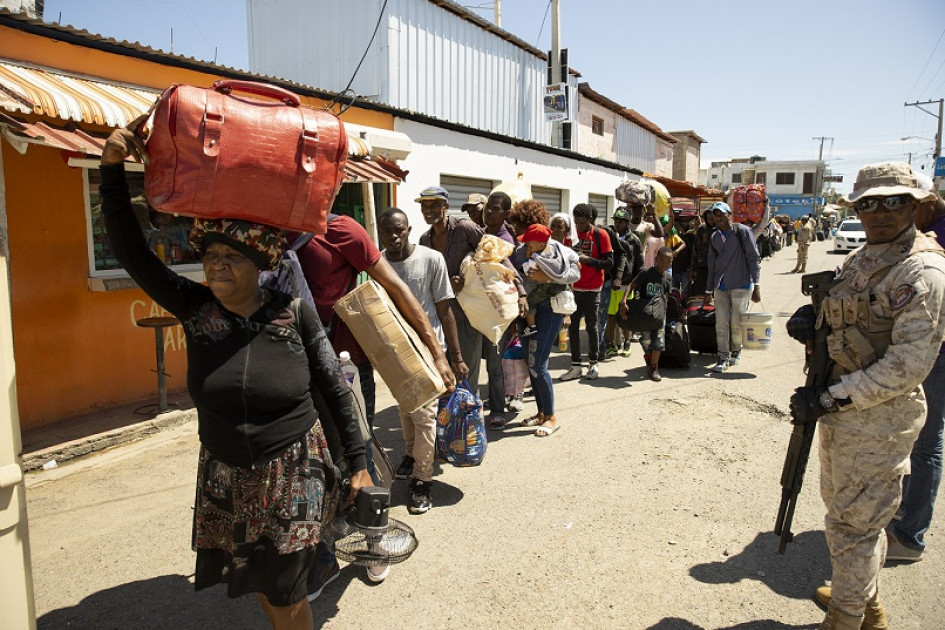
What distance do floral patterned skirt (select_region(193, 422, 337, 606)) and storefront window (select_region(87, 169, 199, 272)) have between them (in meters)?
3.72

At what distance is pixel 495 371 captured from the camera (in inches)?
211

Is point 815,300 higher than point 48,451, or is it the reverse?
point 815,300

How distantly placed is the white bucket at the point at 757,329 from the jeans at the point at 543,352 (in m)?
3.23

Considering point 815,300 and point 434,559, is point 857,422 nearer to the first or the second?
point 815,300

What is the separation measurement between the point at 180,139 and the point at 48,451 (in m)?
4.11

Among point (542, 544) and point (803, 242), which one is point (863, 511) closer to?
point (542, 544)

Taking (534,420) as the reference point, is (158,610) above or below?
below

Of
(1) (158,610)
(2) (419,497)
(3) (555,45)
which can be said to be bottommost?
(1) (158,610)

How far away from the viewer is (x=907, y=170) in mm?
2527

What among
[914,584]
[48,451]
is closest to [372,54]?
[48,451]

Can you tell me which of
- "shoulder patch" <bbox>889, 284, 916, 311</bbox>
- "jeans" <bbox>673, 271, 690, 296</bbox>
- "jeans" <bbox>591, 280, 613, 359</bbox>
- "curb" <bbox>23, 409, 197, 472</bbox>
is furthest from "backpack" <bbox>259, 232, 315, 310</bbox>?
"jeans" <bbox>673, 271, 690, 296</bbox>

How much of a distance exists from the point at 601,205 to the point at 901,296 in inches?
642

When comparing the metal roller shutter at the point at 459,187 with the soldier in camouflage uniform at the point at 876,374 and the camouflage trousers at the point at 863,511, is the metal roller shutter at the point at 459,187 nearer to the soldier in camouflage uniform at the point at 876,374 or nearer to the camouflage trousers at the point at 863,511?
the soldier in camouflage uniform at the point at 876,374

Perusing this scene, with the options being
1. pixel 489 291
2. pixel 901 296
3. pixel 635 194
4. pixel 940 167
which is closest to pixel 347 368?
pixel 489 291
